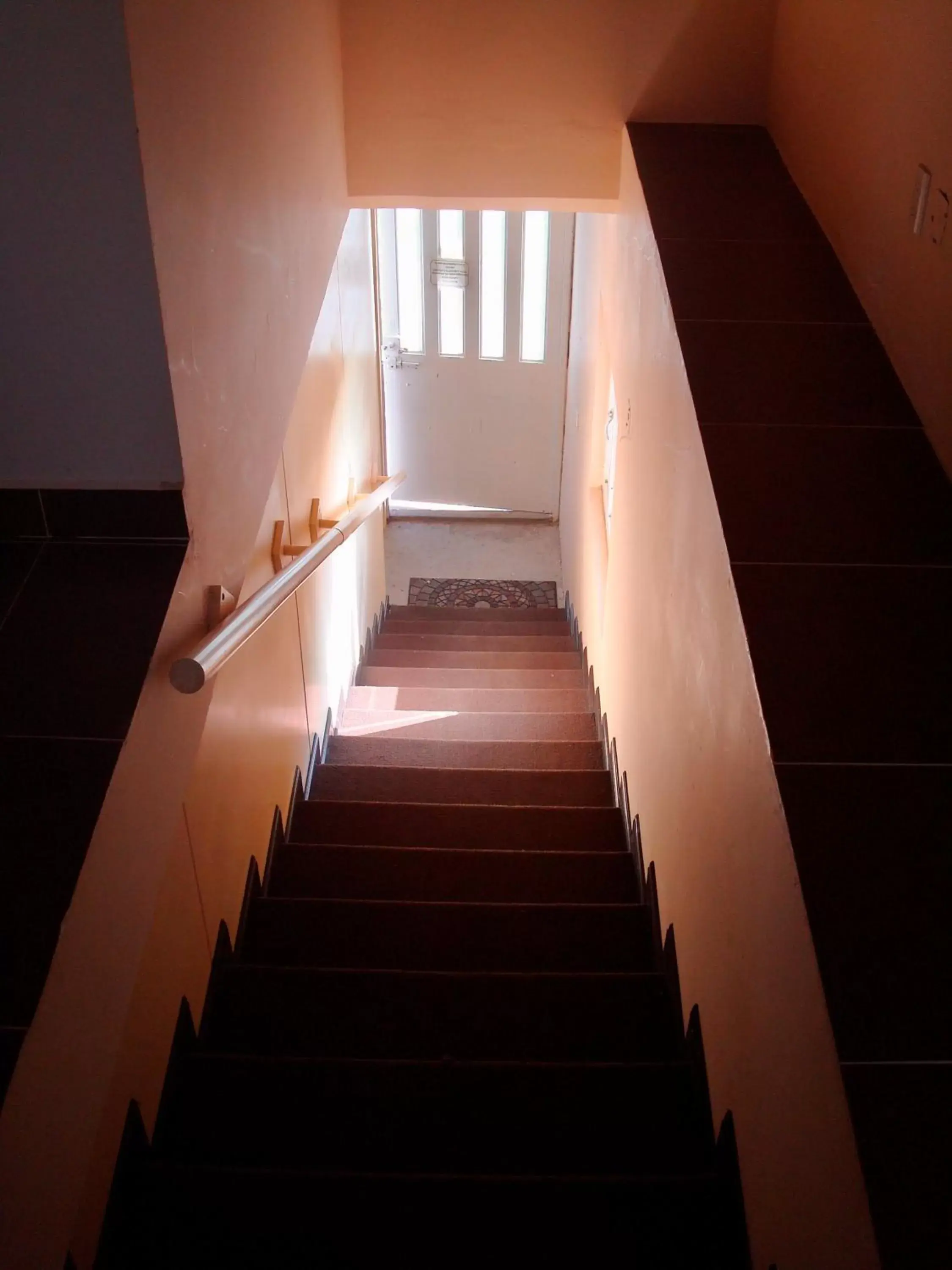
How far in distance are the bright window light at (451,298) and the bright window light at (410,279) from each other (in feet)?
0.47

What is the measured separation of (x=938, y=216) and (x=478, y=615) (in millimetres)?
4674

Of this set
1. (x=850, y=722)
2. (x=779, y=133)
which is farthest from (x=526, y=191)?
(x=850, y=722)

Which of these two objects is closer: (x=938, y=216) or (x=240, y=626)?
(x=240, y=626)

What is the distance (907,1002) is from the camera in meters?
1.12

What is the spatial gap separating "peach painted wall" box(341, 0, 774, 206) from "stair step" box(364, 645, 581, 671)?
2.13 m

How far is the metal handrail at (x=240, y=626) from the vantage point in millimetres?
1379

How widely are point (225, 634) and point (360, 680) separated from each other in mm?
3005

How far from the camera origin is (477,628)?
18.8 feet

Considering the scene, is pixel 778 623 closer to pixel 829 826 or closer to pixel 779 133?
pixel 829 826

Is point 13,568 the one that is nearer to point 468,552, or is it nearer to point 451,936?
point 451,936

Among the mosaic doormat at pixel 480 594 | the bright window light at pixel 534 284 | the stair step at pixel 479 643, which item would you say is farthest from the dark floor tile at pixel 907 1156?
the bright window light at pixel 534 284

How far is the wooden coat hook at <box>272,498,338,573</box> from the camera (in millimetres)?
2635

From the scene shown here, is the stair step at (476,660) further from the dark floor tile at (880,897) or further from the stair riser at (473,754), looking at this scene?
the dark floor tile at (880,897)

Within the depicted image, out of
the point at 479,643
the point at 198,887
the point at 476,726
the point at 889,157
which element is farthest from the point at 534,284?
the point at 198,887
